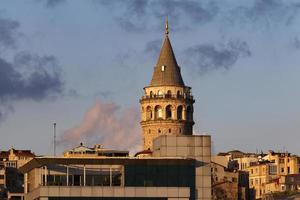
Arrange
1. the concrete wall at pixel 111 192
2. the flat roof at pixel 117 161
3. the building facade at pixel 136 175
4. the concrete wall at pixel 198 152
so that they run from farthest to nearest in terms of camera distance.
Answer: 1. the concrete wall at pixel 198 152
2. the flat roof at pixel 117 161
3. the building facade at pixel 136 175
4. the concrete wall at pixel 111 192

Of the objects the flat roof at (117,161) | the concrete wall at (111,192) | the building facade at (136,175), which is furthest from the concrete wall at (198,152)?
the concrete wall at (111,192)

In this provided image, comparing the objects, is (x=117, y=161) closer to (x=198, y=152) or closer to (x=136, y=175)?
(x=136, y=175)

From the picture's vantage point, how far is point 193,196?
11619 centimetres

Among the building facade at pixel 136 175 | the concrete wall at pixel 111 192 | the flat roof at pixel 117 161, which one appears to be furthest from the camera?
the flat roof at pixel 117 161

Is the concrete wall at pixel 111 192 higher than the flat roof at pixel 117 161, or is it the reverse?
the flat roof at pixel 117 161

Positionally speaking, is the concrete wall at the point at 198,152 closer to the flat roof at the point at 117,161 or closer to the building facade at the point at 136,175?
the building facade at the point at 136,175

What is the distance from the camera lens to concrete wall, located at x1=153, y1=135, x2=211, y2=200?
116438 mm

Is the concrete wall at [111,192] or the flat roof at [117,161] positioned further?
the flat roof at [117,161]

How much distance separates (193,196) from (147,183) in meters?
4.32

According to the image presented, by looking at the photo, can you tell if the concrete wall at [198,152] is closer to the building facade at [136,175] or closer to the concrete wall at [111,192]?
the building facade at [136,175]

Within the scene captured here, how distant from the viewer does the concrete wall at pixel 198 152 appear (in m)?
116

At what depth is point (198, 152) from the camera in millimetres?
116812

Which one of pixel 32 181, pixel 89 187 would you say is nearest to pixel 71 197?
pixel 89 187

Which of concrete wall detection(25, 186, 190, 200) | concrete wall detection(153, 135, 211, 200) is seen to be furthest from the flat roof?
concrete wall detection(25, 186, 190, 200)
